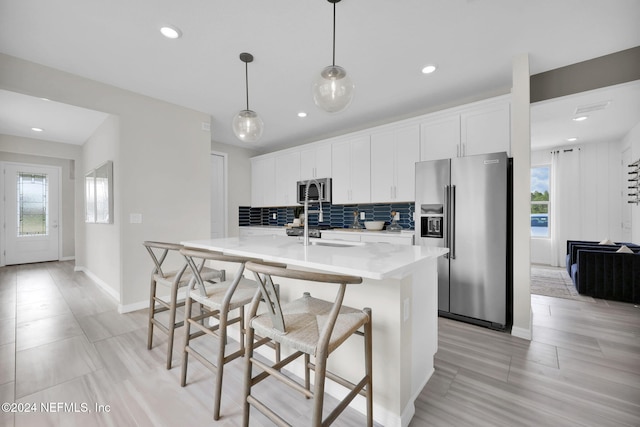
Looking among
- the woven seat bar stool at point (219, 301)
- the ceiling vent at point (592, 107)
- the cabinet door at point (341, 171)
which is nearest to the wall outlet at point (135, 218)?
the woven seat bar stool at point (219, 301)

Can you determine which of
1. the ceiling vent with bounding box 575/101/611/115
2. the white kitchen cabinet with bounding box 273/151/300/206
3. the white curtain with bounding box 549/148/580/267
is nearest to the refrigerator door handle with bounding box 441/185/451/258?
the ceiling vent with bounding box 575/101/611/115

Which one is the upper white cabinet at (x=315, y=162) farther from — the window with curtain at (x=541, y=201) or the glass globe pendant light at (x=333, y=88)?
the window with curtain at (x=541, y=201)

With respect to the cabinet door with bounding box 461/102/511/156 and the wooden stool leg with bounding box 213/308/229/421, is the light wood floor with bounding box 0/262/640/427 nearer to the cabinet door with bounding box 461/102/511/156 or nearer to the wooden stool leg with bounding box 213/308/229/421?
the wooden stool leg with bounding box 213/308/229/421

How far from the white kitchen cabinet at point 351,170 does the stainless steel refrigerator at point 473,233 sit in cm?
114

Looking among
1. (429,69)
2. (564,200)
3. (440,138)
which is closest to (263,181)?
(440,138)

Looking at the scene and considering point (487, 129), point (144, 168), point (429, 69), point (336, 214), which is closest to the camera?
point (429, 69)

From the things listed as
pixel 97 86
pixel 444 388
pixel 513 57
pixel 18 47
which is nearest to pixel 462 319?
pixel 444 388

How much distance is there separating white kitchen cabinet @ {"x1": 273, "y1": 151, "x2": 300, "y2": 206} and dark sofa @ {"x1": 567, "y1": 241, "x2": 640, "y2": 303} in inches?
172

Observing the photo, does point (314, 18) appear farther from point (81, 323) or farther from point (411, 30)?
point (81, 323)

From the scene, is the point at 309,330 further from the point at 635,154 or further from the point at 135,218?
the point at 635,154

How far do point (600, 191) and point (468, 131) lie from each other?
14.6ft

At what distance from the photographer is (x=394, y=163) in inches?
147

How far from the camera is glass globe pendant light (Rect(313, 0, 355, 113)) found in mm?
1764

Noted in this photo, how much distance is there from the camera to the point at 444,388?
177 cm
